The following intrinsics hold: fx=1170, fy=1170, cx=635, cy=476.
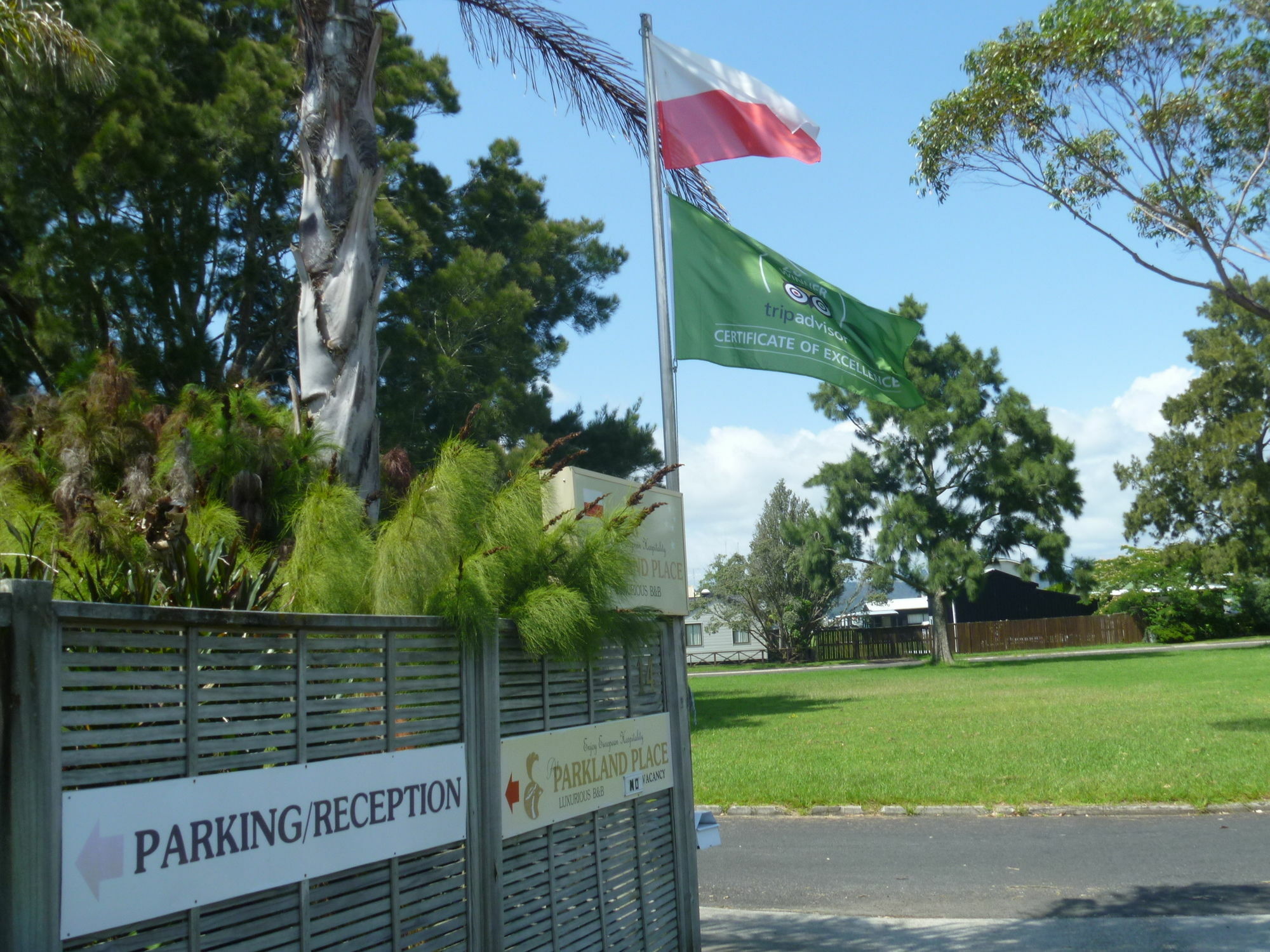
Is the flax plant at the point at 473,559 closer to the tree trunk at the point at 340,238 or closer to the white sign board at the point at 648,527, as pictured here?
the white sign board at the point at 648,527

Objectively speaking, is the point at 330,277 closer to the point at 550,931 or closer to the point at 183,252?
the point at 550,931

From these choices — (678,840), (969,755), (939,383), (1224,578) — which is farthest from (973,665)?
(678,840)

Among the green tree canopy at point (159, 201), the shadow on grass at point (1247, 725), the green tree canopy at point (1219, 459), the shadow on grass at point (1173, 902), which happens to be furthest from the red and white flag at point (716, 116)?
the green tree canopy at point (1219, 459)

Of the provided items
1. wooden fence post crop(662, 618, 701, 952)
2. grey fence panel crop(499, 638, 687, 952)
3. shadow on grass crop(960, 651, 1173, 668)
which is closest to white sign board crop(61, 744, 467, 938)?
grey fence panel crop(499, 638, 687, 952)

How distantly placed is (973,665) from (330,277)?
4340cm

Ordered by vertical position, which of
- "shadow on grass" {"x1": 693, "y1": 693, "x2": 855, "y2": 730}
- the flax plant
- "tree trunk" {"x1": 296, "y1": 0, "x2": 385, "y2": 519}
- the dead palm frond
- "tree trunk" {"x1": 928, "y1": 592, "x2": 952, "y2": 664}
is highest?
the dead palm frond

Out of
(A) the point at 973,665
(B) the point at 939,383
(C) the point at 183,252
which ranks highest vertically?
(B) the point at 939,383

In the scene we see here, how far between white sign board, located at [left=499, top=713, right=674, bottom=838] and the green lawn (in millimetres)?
6804

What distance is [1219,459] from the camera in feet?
174

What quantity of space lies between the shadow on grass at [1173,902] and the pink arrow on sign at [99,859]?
6.18 metres

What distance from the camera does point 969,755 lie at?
50.3 ft

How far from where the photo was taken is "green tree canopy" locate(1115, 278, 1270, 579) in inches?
2064

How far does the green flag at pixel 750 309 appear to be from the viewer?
736 centimetres

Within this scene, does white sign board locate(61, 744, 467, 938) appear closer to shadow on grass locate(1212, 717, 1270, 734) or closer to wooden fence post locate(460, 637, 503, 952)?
wooden fence post locate(460, 637, 503, 952)
